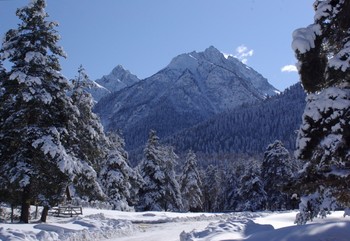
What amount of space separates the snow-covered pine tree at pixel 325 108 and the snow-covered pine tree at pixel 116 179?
110ft

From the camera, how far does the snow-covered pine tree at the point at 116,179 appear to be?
42969mm

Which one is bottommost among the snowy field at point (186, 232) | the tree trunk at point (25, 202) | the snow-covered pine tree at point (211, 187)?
the snowy field at point (186, 232)

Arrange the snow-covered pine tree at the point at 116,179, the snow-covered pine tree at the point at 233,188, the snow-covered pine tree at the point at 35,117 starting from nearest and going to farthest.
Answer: the snow-covered pine tree at the point at 35,117
the snow-covered pine tree at the point at 116,179
the snow-covered pine tree at the point at 233,188

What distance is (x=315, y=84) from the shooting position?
10.7 metres

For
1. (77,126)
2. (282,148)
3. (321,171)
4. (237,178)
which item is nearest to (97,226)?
(77,126)

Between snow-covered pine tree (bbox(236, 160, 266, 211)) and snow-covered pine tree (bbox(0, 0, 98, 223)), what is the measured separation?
3497 cm

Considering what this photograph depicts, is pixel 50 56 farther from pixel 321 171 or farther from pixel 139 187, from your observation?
pixel 139 187

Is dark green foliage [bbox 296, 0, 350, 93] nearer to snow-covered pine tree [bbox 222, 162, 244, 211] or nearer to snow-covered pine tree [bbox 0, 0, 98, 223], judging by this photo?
snow-covered pine tree [bbox 0, 0, 98, 223]

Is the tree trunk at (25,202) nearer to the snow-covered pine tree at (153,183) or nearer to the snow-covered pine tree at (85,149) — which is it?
the snow-covered pine tree at (85,149)

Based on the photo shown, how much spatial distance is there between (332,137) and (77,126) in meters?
18.3

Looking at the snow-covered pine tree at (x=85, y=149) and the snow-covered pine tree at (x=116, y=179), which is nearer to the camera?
the snow-covered pine tree at (x=85, y=149)

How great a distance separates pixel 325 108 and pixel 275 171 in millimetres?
43936

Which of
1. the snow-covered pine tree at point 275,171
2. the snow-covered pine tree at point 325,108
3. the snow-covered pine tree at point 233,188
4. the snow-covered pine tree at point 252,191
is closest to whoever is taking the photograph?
the snow-covered pine tree at point 325,108

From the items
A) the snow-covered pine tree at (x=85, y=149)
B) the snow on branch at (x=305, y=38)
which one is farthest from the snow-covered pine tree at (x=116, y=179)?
the snow on branch at (x=305, y=38)
